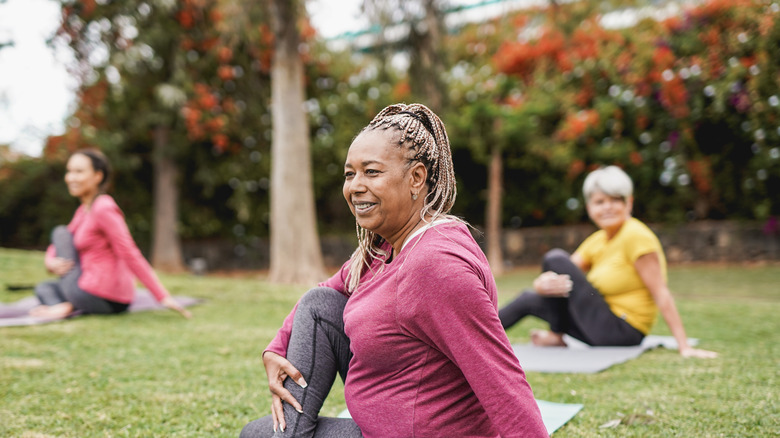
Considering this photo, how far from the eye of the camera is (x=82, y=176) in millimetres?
5332

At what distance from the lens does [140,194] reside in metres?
15.2

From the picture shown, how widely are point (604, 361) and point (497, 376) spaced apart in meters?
2.90

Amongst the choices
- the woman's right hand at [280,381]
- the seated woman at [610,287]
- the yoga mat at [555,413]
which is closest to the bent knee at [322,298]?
the woman's right hand at [280,381]

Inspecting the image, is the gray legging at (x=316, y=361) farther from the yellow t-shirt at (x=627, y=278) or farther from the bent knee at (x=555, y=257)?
the yellow t-shirt at (x=627, y=278)

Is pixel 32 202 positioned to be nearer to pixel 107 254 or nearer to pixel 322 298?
pixel 107 254

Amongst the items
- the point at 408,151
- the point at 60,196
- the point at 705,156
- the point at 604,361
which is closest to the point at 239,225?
the point at 60,196

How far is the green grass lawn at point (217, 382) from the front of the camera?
282 cm

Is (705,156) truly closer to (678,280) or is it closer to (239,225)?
(678,280)

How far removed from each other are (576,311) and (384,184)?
2.98 m

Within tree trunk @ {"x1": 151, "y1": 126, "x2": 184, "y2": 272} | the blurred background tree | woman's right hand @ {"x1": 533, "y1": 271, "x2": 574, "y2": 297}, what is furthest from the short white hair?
tree trunk @ {"x1": 151, "y1": 126, "x2": 184, "y2": 272}

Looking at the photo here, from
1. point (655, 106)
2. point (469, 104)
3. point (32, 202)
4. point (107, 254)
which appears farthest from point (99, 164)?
point (32, 202)

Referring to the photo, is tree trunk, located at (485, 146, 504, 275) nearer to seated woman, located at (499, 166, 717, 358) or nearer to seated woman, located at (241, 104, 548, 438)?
seated woman, located at (499, 166, 717, 358)

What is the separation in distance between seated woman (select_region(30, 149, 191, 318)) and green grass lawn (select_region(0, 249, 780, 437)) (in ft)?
0.71

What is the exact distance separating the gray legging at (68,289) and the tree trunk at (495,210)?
346 inches
